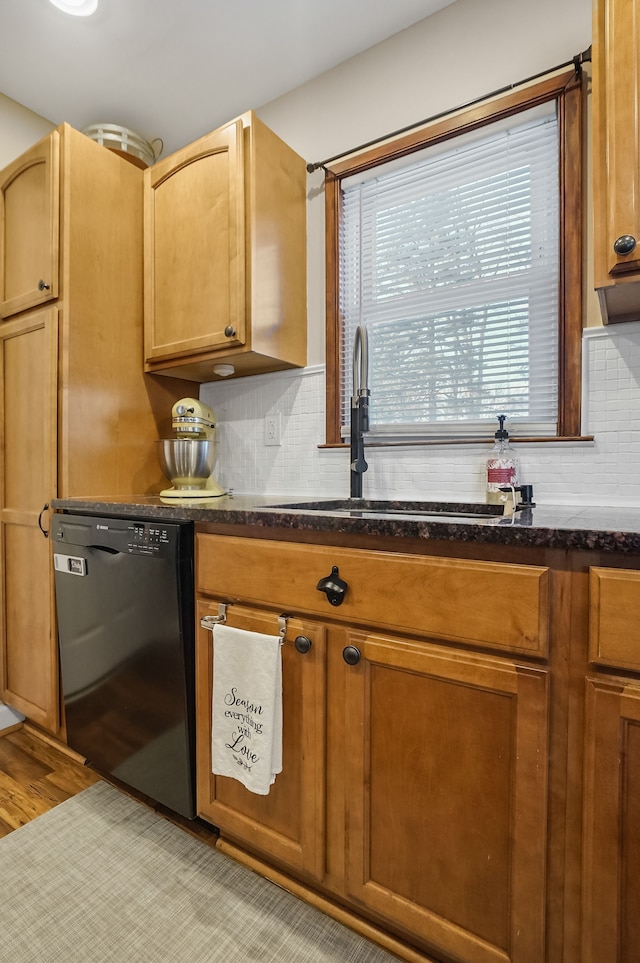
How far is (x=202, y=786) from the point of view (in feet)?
4.39

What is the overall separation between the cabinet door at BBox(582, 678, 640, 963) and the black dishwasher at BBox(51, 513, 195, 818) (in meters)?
0.94

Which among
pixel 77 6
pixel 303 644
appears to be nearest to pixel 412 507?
pixel 303 644

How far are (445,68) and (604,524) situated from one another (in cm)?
169

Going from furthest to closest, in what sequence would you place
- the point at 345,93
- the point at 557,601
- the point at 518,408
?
the point at 345,93 → the point at 518,408 → the point at 557,601

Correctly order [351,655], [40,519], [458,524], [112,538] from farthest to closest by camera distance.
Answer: [40,519] → [112,538] → [351,655] → [458,524]

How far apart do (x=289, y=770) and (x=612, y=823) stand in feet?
2.18

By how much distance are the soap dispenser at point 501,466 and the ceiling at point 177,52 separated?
1478 mm

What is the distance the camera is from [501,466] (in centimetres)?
151

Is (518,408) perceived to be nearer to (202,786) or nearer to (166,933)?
(202,786)

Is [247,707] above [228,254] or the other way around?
the other way around

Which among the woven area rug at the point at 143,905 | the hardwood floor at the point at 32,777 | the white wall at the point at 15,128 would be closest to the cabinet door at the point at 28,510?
the hardwood floor at the point at 32,777

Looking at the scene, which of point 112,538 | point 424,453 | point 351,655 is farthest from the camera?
point 424,453

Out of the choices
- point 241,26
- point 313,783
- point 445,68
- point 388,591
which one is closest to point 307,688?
point 313,783

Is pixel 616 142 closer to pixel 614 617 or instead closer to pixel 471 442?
pixel 471 442
